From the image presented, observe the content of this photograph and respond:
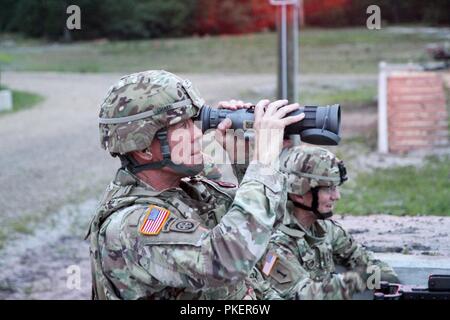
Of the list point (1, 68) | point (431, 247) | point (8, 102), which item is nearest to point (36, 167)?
point (8, 102)

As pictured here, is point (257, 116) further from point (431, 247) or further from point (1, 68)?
point (1, 68)

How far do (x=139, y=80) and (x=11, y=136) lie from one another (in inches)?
403

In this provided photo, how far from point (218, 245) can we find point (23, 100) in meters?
13.9

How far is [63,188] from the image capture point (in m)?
9.11

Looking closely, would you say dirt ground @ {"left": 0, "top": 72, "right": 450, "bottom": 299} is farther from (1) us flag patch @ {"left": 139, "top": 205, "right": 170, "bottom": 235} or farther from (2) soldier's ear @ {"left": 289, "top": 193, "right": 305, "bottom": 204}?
(1) us flag patch @ {"left": 139, "top": 205, "right": 170, "bottom": 235}

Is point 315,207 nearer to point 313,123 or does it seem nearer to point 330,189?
point 330,189

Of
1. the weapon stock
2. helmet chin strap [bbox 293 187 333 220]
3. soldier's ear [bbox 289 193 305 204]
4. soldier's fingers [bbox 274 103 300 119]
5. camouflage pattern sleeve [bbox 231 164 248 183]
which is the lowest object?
the weapon stock

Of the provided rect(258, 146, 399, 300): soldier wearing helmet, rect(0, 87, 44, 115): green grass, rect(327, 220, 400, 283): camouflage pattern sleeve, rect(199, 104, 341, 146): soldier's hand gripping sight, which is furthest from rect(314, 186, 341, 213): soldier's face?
rect(0, 87, 44, 115): green grass

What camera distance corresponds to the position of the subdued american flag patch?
2818mm

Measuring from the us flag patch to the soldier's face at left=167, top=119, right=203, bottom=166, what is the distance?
16 cm

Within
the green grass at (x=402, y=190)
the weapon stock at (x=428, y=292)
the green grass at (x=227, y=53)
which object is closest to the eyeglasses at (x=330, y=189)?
the weapon stock at (x=428, y=292)

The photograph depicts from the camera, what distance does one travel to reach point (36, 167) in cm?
1018

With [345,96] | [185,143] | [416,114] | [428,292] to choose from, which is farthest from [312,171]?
[345,96]

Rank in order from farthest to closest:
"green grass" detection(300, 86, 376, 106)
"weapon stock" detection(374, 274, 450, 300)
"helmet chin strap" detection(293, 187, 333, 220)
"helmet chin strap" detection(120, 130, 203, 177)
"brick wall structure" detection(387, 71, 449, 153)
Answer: "green grass" detection(300, 86, 376, 106) < "brick wall structure" detection(387, 71, 449, 153) < "helmet chin strap" detection(293, 187, 333, 220) < "weapon stock" detection(374, 274, 450, 300) < "helmet chin strap" detection(120, 130, 203, 177)
